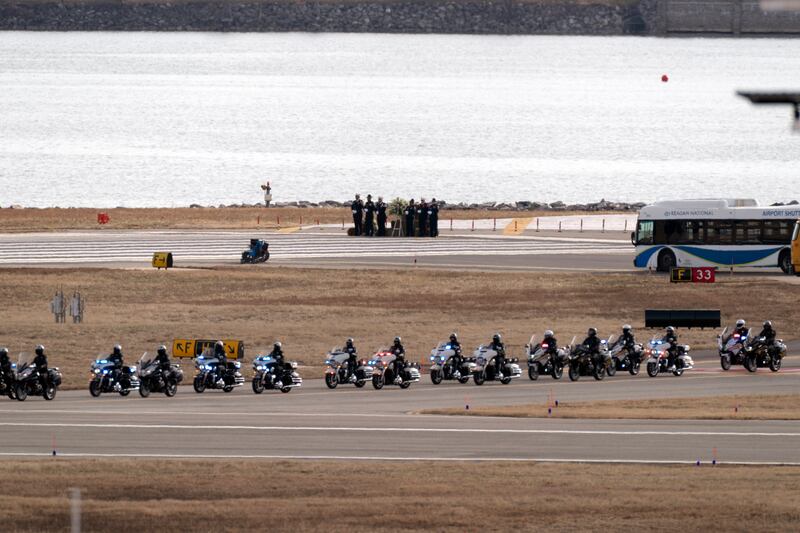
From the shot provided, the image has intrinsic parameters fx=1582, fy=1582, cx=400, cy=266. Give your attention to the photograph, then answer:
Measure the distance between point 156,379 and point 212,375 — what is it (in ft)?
6.51

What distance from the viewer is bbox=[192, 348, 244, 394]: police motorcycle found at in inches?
1971

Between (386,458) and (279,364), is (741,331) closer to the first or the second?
(279,364)

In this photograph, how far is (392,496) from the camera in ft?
109

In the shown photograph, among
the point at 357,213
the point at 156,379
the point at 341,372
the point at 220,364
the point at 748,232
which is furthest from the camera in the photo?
the point at 357,213

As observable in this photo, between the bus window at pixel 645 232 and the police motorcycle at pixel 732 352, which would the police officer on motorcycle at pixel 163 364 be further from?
the bus window at pixel 645 232

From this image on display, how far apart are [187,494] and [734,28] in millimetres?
15081

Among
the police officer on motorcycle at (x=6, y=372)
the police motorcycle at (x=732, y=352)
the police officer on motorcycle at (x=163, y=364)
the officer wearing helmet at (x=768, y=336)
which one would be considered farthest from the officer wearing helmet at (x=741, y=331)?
the police officer on motorcycle at (x=6, y=372)

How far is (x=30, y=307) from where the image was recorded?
219 feet

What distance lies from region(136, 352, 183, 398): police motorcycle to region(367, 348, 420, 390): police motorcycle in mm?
6340

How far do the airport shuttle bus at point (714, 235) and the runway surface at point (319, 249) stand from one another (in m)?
2.40

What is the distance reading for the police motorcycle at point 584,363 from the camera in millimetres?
53688

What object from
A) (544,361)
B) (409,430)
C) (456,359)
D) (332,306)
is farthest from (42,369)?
(332,306)

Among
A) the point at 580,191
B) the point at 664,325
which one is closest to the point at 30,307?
the point at 664,325

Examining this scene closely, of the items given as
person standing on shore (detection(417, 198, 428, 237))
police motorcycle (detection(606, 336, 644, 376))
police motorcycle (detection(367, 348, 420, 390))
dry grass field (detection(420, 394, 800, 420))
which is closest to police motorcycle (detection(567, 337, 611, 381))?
police motorcycle (detection(606, 336, 644, 376))
